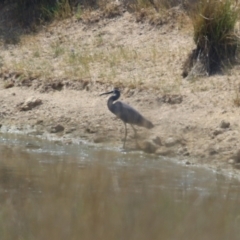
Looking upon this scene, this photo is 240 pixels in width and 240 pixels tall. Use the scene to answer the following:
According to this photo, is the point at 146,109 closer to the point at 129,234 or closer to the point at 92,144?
the point at 92,144

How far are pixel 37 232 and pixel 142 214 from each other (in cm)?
111

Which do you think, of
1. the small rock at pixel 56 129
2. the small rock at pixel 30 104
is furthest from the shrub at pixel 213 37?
the small rock at pixel 30 104

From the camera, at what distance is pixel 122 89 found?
12.0 m

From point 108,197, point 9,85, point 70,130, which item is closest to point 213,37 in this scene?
point 70,130

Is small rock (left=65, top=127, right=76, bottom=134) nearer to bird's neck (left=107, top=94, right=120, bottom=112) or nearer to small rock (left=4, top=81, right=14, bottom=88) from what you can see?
bird's neck (left=107, top=94, right=120, bottom=112)

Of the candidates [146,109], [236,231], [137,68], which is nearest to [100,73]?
[137,68]

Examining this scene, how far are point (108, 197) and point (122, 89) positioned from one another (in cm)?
396

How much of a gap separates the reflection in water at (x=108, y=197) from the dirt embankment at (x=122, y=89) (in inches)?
23.1

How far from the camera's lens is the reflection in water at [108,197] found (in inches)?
286

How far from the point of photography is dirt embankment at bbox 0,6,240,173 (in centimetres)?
1046

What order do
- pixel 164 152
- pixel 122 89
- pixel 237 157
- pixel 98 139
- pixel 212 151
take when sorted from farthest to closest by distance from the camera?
pixel 122 89, pixel 98 139, pixel 164 152, pixel 212 151, pixel 237 157

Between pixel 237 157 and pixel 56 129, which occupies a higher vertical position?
pixel 237 157

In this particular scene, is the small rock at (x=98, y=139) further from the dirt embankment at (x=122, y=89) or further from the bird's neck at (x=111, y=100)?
the bird's neck at (x=111, y=100)

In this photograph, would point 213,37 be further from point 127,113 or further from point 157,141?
point 157,141
